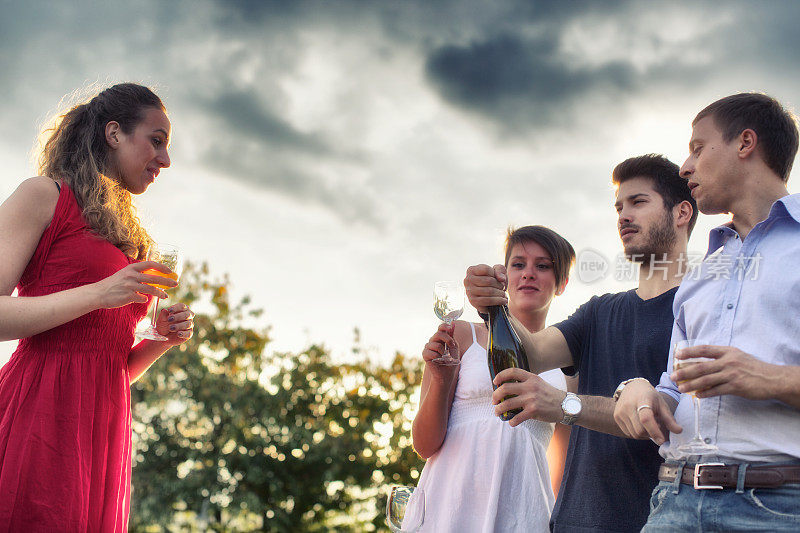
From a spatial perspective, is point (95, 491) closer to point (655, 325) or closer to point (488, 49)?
point (655, 325)

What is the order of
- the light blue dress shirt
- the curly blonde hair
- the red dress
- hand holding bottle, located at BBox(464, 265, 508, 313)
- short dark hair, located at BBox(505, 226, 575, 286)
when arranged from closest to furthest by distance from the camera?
1. the light blue dress shirt
2. the red dress
3. hand holding bottle, located at BBox(464, 265, 508, 313)
4. the curly blonde hair
5. short dark hair, located at BBox(505, 226, 575, 286)

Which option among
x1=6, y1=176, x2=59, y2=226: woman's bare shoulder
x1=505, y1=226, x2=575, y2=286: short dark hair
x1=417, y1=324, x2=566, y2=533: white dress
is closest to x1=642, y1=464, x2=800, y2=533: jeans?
x1=417, y1=324, x2=566, y2=533: white dress

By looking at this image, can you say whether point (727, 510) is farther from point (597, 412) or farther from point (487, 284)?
point (487, 284)

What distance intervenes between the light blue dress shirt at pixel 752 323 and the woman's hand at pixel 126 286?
2.22 m

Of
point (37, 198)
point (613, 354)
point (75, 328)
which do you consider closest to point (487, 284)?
point (613, 354)

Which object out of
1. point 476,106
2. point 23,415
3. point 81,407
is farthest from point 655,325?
point 476,106

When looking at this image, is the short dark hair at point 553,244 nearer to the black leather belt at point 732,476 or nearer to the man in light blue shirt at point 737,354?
the man in light blue shirt at point 737,354

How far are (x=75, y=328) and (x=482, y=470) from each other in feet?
7.24

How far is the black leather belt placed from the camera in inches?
84.7

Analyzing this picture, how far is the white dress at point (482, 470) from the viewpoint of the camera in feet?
11.4

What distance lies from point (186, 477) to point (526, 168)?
41.7 feet

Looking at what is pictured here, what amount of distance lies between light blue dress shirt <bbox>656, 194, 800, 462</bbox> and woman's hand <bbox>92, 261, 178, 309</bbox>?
2225 millimetres

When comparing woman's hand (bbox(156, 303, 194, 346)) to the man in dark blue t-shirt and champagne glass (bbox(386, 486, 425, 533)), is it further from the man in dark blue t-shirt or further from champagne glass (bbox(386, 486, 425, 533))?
the man in dark blue t-shirt

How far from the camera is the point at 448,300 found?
3.22 metres
